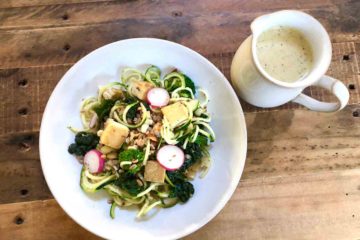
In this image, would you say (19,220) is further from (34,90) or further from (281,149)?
(281,149)

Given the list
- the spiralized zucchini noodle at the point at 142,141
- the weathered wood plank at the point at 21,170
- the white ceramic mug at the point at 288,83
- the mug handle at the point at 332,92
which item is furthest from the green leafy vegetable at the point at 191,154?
the weathered wood plank at the point at 21,170

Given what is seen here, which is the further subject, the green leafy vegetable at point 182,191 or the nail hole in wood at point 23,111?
the nail hole in wood at point 23,111

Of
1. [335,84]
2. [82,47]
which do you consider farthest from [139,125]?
[335,84]

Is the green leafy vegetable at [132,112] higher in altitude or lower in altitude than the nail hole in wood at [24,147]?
higher

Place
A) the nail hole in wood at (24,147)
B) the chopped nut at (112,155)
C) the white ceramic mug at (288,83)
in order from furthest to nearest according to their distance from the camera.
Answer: the nail hole in wood at (24,147)
the chopped nut at (112,155)
the white ceramic mug at (288,83)

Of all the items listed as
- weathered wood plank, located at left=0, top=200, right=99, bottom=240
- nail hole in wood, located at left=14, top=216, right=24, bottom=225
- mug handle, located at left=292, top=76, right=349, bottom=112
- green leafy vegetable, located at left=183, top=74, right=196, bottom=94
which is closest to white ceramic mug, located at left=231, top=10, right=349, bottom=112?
mug handle, located at left=292, top=76, right=349, bottom=112

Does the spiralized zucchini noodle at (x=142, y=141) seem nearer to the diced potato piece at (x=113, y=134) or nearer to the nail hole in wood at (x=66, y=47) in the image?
the diced potato piece at (x=113, y=134)

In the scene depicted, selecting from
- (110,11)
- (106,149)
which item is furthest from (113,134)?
(110,11)
